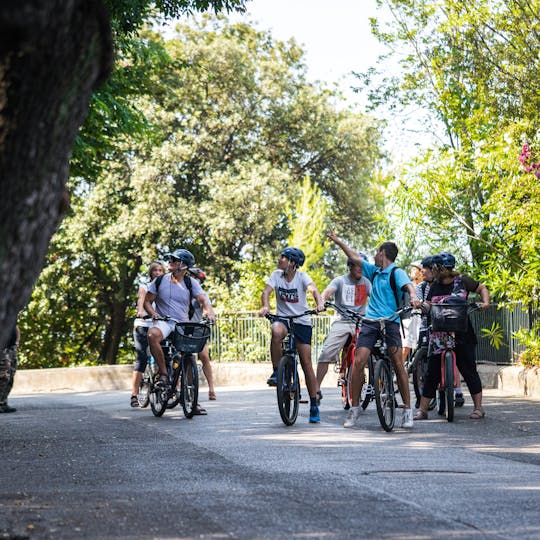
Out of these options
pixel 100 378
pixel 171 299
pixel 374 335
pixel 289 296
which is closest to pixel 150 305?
pixel 171 299

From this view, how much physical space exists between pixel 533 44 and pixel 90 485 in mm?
12935

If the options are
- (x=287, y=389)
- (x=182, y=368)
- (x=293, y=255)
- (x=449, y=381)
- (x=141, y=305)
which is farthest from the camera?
(x=141, y=305)

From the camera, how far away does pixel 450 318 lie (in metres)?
12.6

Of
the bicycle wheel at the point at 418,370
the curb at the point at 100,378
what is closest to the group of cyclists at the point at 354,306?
the bicycle wheel at the point at 418,370

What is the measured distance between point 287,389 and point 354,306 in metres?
2.40

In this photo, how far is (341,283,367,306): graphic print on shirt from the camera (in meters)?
14.0

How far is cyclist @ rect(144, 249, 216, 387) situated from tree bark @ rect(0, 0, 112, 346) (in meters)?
8.92

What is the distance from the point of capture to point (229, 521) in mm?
5766

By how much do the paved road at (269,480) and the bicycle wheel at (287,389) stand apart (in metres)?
0.27

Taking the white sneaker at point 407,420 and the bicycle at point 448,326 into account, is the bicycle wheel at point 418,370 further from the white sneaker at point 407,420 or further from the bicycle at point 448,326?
the white sneaker at point 407,420

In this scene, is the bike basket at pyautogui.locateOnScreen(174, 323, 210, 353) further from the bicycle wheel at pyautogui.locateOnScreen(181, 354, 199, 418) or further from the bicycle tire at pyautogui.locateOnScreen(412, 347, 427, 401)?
the bicycle tire at pyautogui.locateOnScreen(412, 347, 427, 401)

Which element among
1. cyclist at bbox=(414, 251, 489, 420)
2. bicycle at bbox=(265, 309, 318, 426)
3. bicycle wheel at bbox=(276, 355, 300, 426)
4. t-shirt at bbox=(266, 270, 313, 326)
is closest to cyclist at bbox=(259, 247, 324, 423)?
t-shirt at bbox=(266, 270, 313, 326)

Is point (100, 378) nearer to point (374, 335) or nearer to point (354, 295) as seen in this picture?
point (354, 295)

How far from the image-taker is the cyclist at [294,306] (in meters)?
12.5
